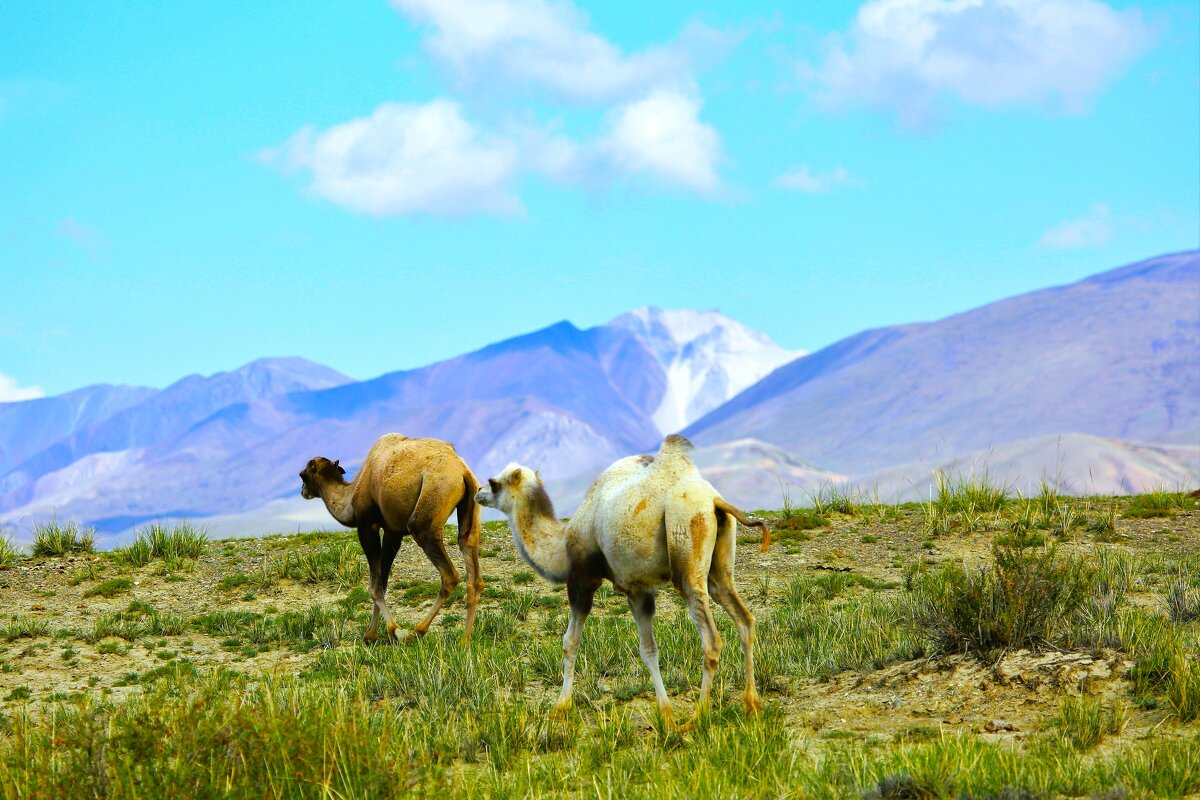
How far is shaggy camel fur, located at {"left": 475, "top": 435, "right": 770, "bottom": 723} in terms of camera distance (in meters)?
8.66

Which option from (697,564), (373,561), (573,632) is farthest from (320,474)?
(697,564)

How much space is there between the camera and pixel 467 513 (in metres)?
13.9

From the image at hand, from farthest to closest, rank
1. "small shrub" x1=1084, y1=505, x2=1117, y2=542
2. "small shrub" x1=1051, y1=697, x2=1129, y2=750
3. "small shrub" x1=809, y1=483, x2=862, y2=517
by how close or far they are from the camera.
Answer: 1. "small shrub" x1=809, y1=483, x2=862, y2=517
2. "small shrub" x1=1084, y1=505, x2=1117, y2=542
3. "small shrub" x1=1051, y1=697, x2=1129, y2=750

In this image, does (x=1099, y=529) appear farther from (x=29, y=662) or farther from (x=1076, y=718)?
(x=29, y=662)

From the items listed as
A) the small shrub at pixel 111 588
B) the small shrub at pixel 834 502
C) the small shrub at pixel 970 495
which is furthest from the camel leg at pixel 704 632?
the small shrub at pixel 834 502

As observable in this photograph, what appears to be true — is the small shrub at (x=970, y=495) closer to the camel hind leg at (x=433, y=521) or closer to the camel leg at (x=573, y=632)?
the camel hind leg at (x=433, y=521)

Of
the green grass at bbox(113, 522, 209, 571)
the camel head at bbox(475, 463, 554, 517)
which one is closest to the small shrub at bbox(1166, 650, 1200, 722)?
the camel head at bbox(475, 463, 554, 517)

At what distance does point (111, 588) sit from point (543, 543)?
10.0 m

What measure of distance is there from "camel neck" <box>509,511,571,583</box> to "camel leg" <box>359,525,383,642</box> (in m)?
4.22

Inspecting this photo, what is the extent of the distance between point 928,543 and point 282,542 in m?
11.4

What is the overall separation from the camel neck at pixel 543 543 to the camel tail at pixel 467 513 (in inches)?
147

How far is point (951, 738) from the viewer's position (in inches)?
301

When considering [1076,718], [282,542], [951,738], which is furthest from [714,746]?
[282,542]

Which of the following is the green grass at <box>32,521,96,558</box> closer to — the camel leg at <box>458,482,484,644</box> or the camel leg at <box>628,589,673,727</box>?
the camel leg at <box>458,482,484,644</box>
